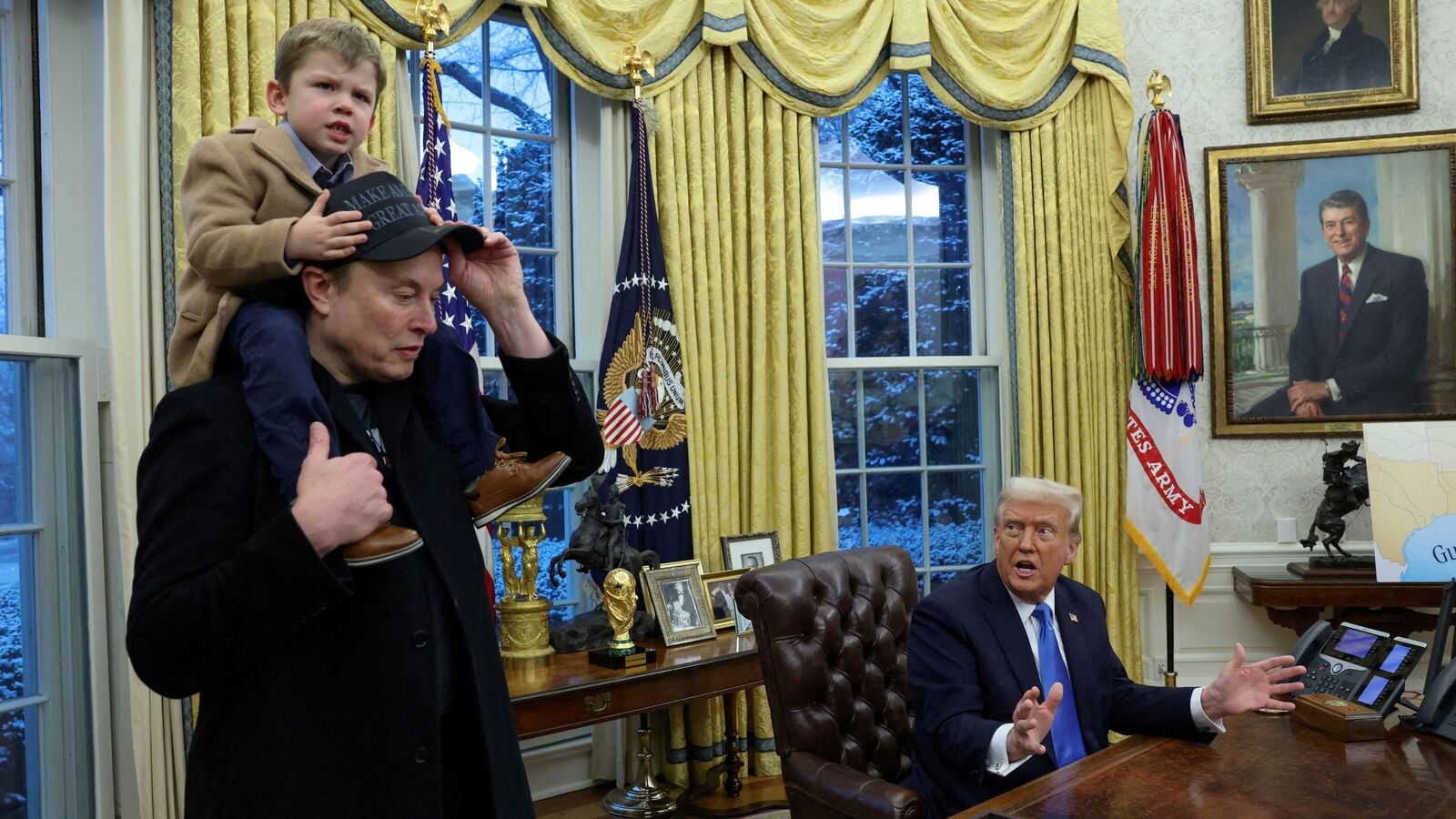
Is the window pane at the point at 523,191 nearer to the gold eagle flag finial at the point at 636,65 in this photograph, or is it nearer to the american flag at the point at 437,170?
the gold eagle flag finial at the point at 636,65

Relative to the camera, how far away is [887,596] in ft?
9.97

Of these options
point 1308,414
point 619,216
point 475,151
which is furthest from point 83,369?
point 1308,414

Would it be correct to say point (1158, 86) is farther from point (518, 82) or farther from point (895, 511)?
point (518, 82)

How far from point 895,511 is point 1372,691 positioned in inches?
111

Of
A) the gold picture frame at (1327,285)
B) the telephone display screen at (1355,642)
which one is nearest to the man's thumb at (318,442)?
the telephone display screen at (1355,642)

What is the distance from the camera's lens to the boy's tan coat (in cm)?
134

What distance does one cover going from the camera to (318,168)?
5.50 feet

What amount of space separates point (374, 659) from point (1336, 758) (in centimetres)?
186

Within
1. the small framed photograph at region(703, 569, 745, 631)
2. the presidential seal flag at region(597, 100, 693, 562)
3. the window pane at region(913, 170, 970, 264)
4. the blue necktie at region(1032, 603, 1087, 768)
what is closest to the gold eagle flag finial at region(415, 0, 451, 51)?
the presidential seal flag at region(597, 100, 693, 562)

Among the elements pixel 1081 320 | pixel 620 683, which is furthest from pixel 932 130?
pixel 620 683

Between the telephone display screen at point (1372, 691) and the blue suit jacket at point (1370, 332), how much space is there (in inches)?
120

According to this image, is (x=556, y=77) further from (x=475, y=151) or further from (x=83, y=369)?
(x=83, y=369)

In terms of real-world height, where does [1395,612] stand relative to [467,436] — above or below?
below

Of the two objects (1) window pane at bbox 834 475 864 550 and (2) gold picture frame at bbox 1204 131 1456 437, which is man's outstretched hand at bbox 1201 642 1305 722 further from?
(2) gold picture frame at bbox 1204 131 1456 437
